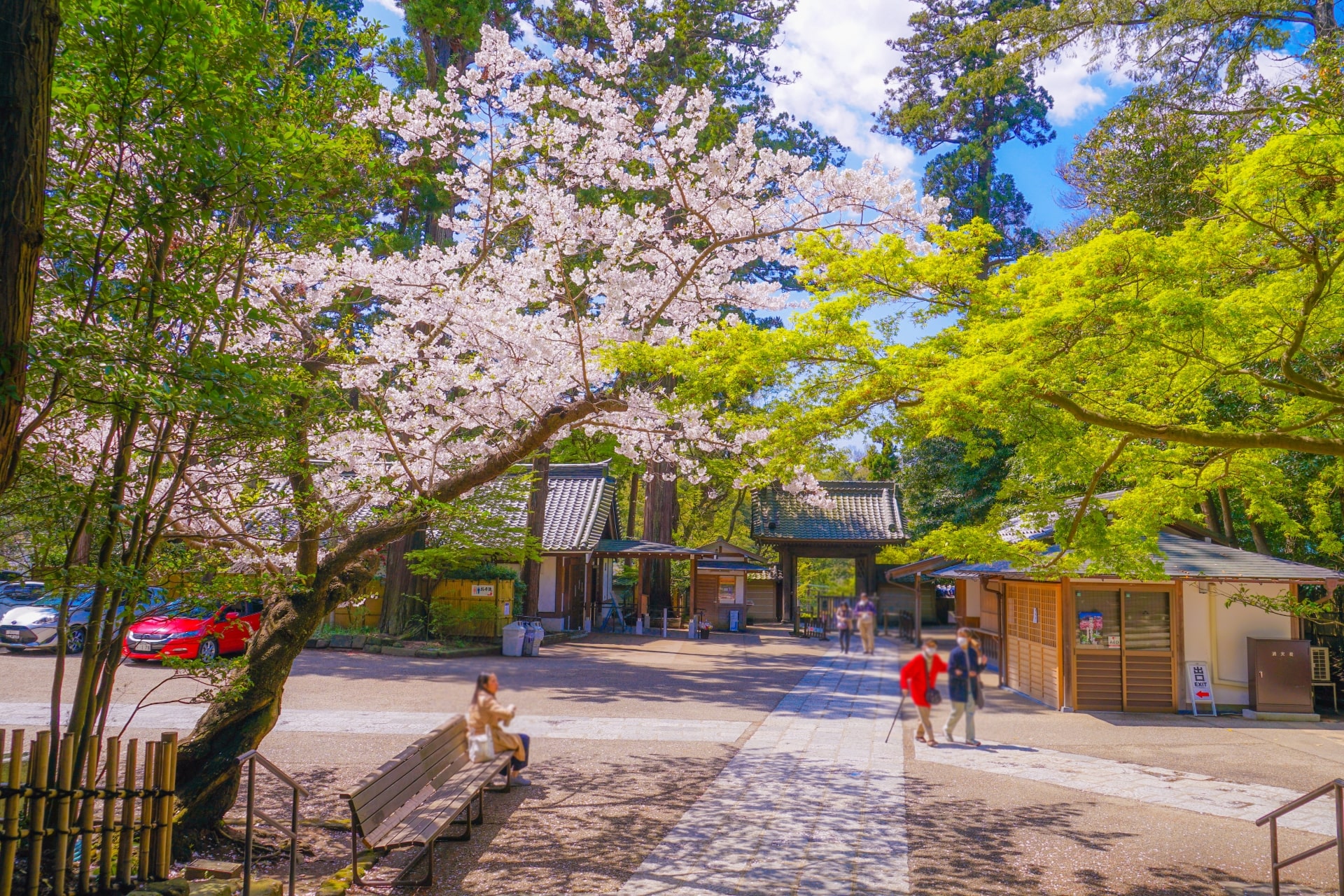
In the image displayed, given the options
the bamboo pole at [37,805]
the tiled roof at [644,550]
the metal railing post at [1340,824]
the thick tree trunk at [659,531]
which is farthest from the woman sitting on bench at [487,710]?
the thick tree trunk at [659,531]

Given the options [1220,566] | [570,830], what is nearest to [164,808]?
[570,830]

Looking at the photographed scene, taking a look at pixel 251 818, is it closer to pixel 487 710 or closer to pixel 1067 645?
pixel 487 710

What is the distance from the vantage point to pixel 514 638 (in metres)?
20.4

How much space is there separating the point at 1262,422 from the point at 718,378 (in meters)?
5.64

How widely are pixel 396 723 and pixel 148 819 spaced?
6733 millimetres

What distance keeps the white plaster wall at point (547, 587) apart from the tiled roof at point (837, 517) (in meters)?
7.21

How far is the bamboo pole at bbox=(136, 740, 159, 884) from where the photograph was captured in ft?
15.5

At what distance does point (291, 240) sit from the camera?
20.5 ft

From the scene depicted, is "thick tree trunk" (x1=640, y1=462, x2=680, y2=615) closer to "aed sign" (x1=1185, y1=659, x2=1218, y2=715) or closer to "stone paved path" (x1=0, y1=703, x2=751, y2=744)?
"stone paved path" (x1=0, y1=703, x2=751, y2=744)

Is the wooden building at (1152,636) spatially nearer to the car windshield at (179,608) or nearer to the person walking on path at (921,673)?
the person walking on path at (921,673)

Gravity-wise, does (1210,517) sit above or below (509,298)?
below

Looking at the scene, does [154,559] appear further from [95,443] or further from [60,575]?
[95,443]

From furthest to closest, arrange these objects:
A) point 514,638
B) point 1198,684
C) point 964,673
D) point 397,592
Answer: point 397,592, point 514,638, point 1198,684, point 964,673

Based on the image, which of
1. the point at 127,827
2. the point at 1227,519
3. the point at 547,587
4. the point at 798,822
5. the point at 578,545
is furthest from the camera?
the point at 547,587
